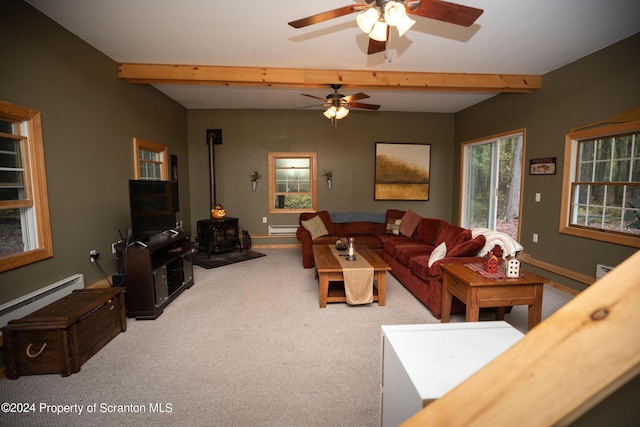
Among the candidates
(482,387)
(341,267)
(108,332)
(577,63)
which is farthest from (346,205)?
(482,387)

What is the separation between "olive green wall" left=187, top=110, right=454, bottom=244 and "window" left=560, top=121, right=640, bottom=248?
285 centimetres

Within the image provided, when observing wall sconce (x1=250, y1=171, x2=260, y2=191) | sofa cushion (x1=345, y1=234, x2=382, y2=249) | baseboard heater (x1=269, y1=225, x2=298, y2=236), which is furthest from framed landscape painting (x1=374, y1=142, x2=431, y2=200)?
wall sconce (x1=250, y1=171, x2=260, y2=191)

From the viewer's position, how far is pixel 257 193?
6.29m

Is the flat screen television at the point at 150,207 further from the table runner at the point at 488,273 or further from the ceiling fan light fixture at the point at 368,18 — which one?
the table runner at the point at 488,273

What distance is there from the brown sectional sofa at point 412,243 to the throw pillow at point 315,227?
0.10ft

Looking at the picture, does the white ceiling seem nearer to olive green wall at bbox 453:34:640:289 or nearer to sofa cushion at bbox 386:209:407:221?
olive green wall at bbox 453:34:640:289

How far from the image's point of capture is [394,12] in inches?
70.2

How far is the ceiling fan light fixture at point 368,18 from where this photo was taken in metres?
1.87

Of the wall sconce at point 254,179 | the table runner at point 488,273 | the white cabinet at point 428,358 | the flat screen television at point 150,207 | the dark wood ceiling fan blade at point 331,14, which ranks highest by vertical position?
the dark wood ceiling fan blade at point 331,14

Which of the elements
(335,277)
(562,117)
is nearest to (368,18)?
(335,277)

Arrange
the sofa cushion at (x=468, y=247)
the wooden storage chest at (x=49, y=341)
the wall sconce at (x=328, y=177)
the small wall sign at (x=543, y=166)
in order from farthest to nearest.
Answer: the wall sconce at (x=328, y=177), the small wall sign at (x=543, y=166), the sofa cushion at (x=468, y=247), the wooden storage chest at (x=49, y=341)

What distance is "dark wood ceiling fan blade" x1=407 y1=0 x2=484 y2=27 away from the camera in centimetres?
186

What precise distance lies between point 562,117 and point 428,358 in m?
4.32

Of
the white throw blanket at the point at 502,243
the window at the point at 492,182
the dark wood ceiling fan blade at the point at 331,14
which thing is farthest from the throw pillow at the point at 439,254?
the window at the point at 492,182
